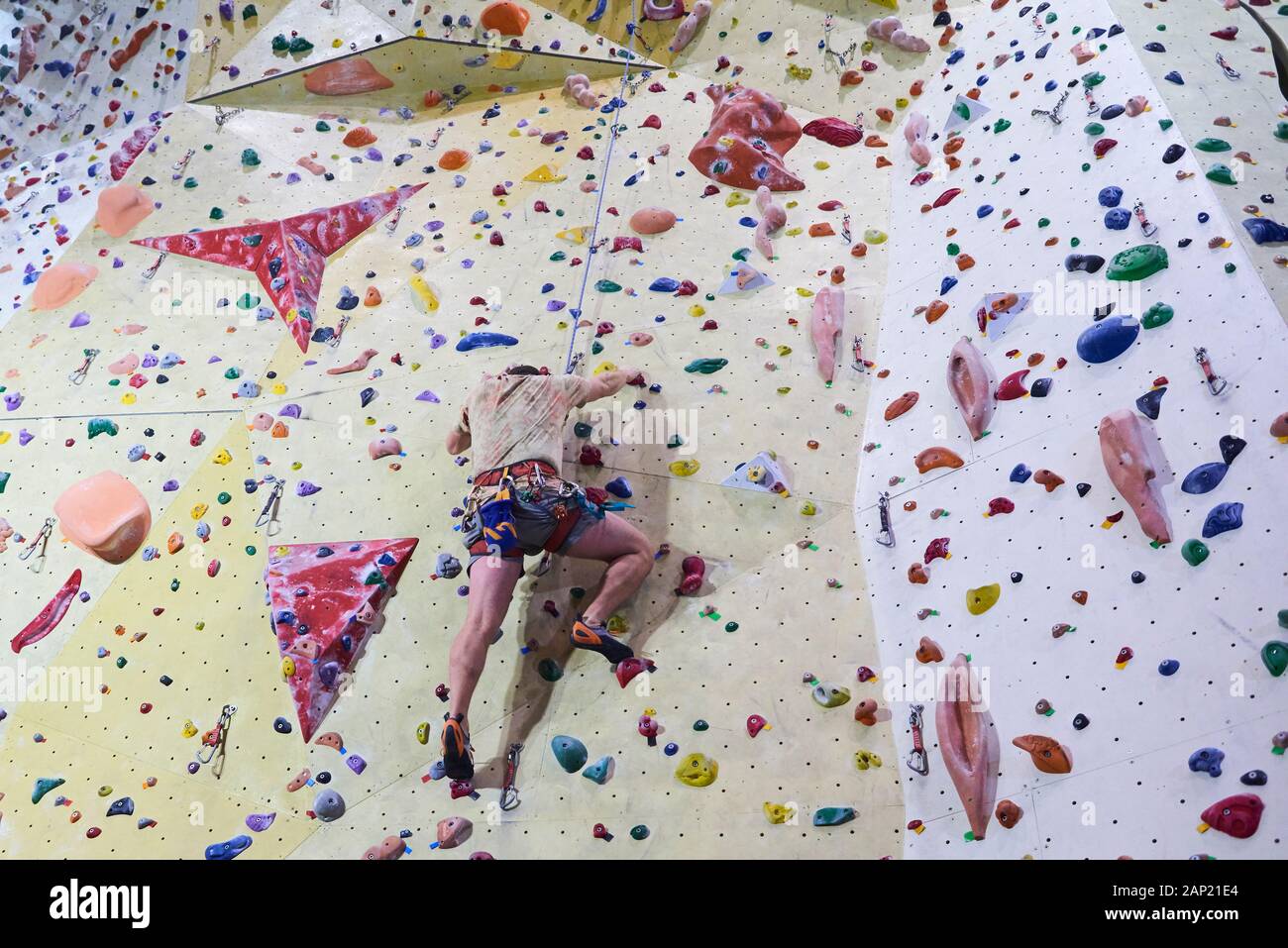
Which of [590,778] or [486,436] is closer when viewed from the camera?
[590,778]

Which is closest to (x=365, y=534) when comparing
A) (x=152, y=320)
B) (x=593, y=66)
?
(x=152, y=320)

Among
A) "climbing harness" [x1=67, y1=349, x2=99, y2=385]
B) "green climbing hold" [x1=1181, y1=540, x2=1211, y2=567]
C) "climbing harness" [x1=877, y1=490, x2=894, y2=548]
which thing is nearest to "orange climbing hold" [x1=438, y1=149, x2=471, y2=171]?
"climbing harness" [x1=67, y1=349, x2=99, y2=385]

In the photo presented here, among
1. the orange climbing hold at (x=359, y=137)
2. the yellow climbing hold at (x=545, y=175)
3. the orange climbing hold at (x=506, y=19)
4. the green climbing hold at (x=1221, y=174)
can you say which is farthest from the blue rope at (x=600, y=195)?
the green climbing hold at (x=1221, y=174)

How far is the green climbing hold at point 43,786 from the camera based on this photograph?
4705mm

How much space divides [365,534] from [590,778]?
1633 millimetres

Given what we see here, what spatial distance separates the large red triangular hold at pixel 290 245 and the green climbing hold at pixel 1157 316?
415cm

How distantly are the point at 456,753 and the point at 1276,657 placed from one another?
2811mm

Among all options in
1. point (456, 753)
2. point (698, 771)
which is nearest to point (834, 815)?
point (698, 771)

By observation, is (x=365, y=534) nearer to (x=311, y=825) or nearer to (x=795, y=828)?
(x=311, y=825)

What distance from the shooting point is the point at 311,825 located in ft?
14.4

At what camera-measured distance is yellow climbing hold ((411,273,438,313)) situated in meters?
5.98

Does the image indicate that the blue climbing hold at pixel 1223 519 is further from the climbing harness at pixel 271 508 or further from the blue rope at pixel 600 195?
the climbing harness at pixel 271 508

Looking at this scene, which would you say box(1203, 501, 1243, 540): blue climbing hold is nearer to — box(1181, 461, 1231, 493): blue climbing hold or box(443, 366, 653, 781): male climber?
box(1181, 461, 1231, 493): blue climbing hold
